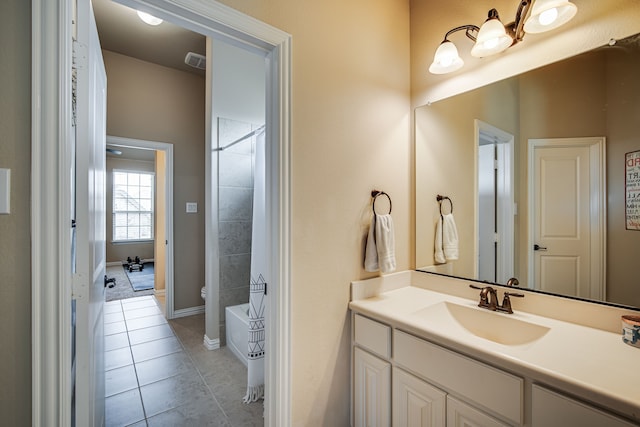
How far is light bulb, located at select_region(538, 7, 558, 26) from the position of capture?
3.93 ft

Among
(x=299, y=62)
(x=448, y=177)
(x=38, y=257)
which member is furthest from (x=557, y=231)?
(x=38, y=257)

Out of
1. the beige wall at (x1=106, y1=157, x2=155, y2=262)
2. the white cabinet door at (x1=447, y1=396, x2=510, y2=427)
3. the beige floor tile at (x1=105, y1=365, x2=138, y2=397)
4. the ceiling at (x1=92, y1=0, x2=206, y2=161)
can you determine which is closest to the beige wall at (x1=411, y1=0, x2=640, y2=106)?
the white cabinet door at (x1=447, y1=396, x2=510, y2=427)

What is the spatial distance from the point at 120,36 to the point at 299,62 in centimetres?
290

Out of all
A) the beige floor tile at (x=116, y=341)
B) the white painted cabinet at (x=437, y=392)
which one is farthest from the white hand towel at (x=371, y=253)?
the beige floor tile at (x=116, y=341)

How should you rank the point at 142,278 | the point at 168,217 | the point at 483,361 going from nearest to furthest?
the point at 483,361, the point at 168,217, the point at 142,278

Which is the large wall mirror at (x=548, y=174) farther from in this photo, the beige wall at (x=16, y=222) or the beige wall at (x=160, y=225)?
the beige wall at (x=160, y=225)

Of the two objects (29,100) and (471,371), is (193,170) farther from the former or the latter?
(471,371)

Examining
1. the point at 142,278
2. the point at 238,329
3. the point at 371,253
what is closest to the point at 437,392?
the point at 371,253

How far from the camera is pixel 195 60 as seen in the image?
341 cm

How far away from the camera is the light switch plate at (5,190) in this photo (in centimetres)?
76

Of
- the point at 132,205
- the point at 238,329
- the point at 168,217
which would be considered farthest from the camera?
the point at 132,205

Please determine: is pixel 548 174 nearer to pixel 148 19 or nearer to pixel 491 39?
pixel 491 39

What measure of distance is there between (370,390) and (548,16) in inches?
75.7

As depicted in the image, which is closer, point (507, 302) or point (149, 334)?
point (507, 302)
